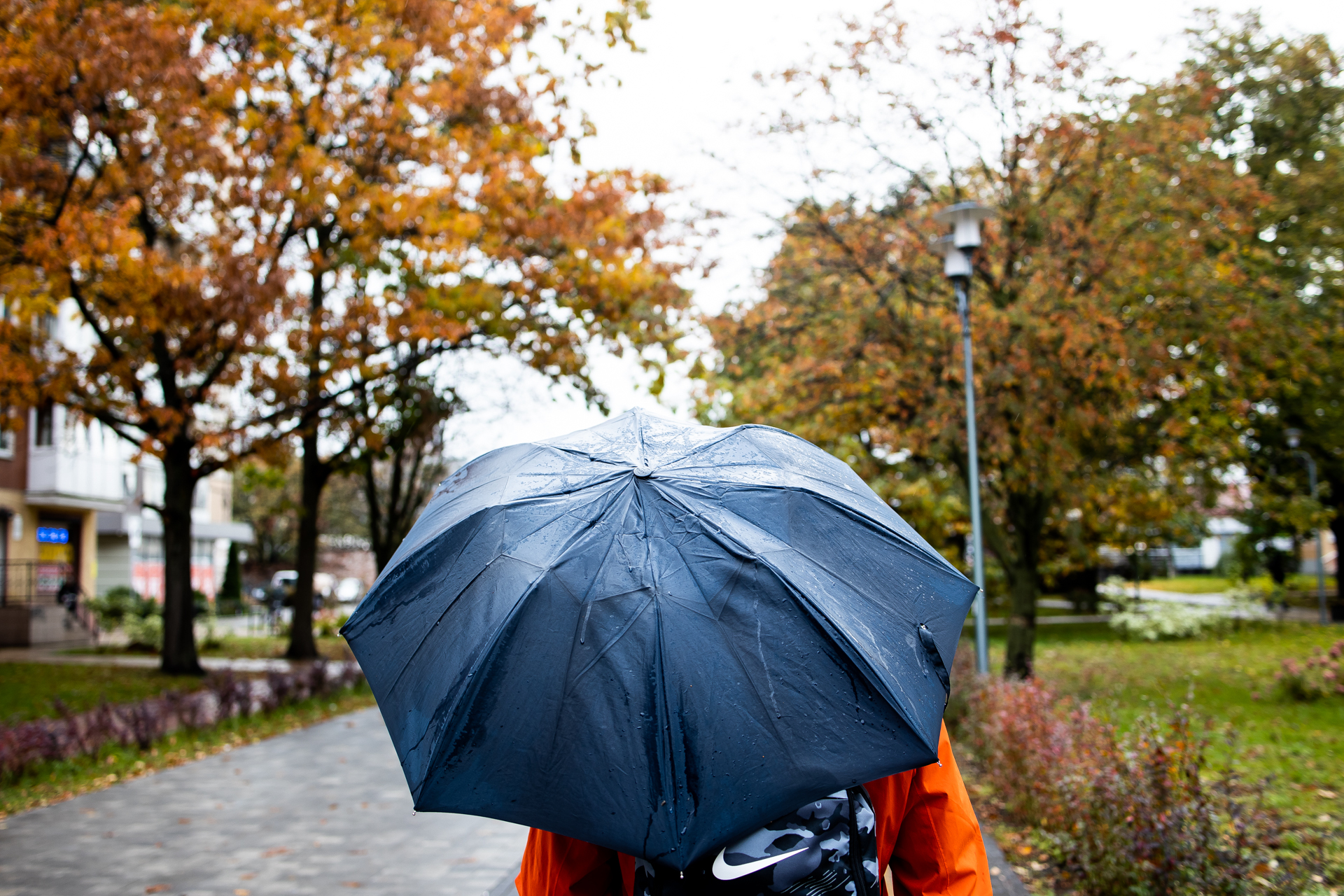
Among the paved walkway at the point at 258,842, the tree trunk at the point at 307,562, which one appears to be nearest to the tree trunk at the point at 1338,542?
the tree trunk at the point at 307,562

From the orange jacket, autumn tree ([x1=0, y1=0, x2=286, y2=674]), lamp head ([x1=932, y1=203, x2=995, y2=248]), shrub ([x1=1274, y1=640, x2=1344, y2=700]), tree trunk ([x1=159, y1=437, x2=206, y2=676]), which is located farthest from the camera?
tree trunk ([x1=159, y1=437, x2=206, y2=676])

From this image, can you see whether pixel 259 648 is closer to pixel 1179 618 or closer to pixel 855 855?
pixel 1179 618

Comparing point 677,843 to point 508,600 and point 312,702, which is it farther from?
point 312,702

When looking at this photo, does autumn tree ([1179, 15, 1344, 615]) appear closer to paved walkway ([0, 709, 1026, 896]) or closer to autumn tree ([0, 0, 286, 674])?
paved walkway ([0, 709, 1026, 896])

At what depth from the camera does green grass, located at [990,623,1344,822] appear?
330 inches

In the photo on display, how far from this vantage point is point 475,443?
27.6m

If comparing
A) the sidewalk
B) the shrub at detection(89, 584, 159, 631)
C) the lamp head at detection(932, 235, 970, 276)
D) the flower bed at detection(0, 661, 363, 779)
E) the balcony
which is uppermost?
the lamp head at detection(932, 235, 970, 276)

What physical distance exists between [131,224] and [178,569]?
6216 mm

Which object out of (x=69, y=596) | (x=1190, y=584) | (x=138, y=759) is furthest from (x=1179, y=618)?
(x=1190, y=584)

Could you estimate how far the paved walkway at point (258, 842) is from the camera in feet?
20.8

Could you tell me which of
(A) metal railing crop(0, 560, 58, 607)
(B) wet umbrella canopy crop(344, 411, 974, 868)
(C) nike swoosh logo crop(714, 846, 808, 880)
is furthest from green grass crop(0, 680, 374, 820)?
(A) metal railing crop(0, 560, 58, 607)

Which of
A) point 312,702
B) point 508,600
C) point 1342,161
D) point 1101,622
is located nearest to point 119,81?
point 312,702

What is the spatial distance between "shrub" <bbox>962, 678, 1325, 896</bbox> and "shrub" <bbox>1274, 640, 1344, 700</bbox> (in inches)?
256

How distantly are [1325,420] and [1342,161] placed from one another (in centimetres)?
828
